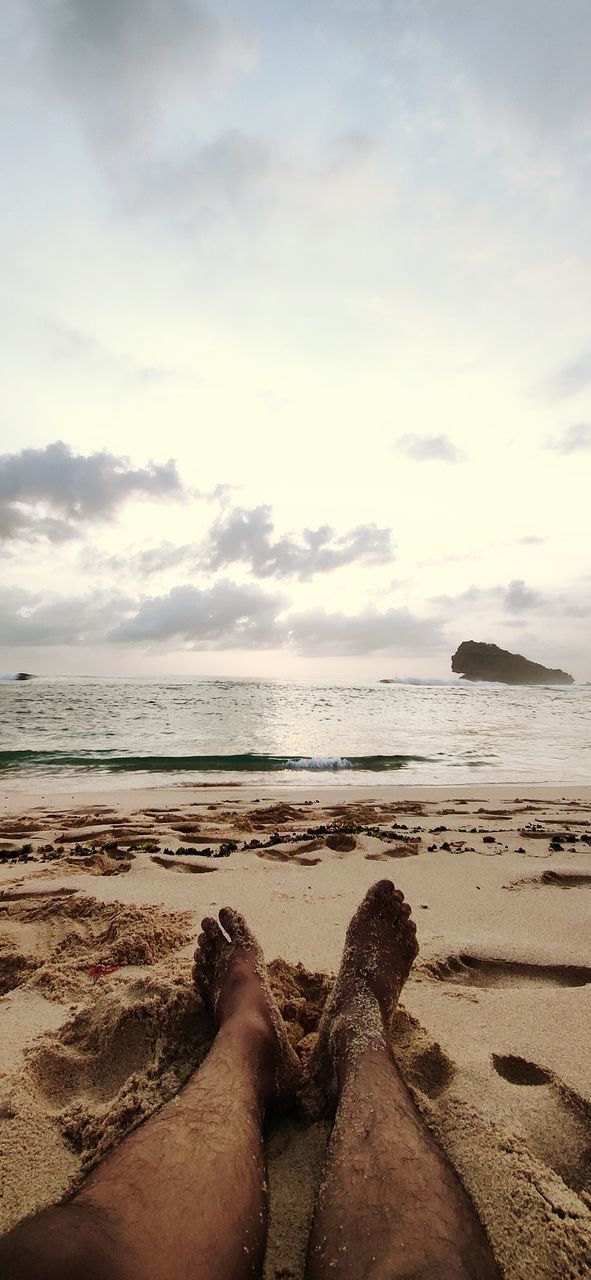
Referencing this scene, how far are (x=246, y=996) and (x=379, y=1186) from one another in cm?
74

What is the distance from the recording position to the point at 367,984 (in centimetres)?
170

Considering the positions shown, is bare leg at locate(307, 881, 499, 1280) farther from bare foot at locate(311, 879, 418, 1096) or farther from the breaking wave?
the breaking wave

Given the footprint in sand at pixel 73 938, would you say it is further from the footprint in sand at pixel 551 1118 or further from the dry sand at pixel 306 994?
the footprint in sand at pixel 551 1118

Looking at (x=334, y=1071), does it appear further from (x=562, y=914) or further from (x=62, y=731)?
(x=62, y=731)

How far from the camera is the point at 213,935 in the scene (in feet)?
6.54

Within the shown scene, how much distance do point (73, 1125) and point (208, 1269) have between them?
564mm

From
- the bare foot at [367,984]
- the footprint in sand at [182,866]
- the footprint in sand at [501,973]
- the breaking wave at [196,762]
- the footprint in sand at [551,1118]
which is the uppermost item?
→ the bare foot at [367,984]

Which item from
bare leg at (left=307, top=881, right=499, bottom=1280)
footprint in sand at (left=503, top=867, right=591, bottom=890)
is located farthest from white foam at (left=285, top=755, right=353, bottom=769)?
bare leg at (left=307, top=881, right=499, bottom=1280)

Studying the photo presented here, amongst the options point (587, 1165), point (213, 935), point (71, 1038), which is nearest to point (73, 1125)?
point (71, 1038)

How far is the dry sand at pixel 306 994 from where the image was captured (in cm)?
117

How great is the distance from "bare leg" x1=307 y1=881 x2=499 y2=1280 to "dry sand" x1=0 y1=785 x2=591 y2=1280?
9cm

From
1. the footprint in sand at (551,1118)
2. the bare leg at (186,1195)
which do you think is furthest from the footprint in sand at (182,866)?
the footprint in sand at (551,1118)

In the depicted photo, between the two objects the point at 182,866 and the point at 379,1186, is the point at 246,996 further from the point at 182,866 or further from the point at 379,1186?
the point at 182,866

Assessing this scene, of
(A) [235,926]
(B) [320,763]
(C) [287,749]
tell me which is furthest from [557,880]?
(C) [287,749]
